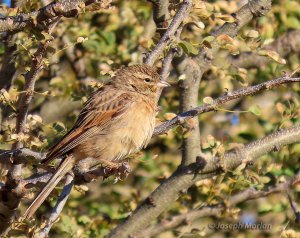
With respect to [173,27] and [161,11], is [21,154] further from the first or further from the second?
[161,11]

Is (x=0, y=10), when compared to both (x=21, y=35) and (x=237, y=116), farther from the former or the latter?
(x=237, y=116)

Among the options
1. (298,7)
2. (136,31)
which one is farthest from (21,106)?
(298,7)

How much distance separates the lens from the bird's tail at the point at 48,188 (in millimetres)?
5735

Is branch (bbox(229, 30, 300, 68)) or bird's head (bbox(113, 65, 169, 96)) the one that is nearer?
bird's head (bbox(113, 65, 169, 96))

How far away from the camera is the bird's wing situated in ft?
22.1

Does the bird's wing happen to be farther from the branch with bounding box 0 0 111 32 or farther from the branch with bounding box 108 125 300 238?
the branch with bounding box 0 0 111 32

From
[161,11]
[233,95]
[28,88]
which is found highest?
[28,88]

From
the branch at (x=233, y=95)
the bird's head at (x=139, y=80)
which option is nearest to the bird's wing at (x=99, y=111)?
the bird's head at (x=139, y=80)

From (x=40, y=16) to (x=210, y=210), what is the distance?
314 cm

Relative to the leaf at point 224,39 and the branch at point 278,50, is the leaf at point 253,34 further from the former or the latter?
the branch at point 278,50

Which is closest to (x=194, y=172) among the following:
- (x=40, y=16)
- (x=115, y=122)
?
(x=115, y=122)

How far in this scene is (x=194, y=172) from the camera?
6746 mm

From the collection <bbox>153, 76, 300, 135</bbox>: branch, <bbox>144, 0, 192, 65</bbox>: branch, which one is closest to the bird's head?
<bbox>144, 0, 192, 65</bbox>: branch

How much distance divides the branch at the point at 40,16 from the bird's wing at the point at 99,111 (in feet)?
5.05
